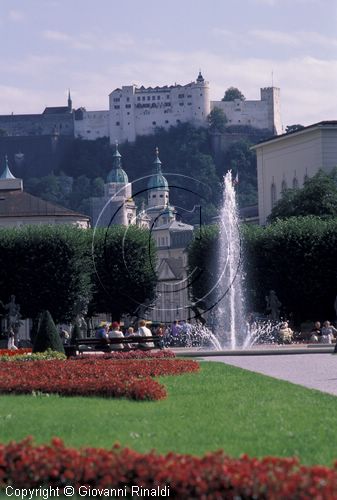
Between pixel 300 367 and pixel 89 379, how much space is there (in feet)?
26.4

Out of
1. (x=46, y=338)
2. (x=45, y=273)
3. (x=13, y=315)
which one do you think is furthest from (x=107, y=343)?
(x=45, y=273)

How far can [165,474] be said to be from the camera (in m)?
9.46

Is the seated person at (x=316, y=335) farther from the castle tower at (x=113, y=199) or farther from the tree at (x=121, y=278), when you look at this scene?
the castle tower at (x=113, y=199)

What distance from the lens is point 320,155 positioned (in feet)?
257

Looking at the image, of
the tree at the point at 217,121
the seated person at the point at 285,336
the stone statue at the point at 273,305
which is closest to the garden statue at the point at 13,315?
the stone statue at the point at 273,305

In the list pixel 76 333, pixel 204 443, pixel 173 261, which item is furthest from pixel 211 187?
pixel 204 443

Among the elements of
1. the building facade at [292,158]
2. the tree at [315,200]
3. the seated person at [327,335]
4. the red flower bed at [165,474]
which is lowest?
the red flower bed at [165,474]

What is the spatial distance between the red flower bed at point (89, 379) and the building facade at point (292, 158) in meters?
53.5

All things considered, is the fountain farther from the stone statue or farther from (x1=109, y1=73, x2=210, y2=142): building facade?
(x1=109, y1=73, x2=210, y2=142): building facade

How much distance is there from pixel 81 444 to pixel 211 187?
158m

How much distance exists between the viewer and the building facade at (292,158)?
78.1 metres

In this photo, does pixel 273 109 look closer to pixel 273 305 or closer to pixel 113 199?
pixel 113 199

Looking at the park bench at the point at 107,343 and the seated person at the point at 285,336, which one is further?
the seated person at the point at 285,336

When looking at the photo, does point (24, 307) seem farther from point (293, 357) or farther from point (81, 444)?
point (81, 444)
